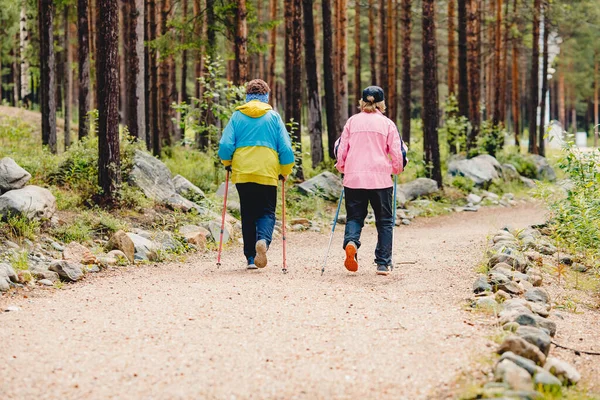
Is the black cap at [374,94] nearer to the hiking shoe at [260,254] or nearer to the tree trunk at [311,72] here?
the hiking shoe at [260,254]

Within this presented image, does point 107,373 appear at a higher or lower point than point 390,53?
lower

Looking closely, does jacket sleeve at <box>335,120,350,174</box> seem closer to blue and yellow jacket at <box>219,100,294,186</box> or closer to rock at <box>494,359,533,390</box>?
blue and yellow jacket at <box>219,100,294,186</box>

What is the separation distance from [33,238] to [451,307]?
596 cm

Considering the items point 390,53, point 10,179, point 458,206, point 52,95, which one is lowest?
point 458,206

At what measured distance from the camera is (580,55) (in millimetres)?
56469

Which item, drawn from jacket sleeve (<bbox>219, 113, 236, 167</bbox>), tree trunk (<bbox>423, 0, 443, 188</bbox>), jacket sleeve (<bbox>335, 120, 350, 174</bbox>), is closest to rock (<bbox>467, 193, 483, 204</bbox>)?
tree trunk (<bbox>423, 0, 443, 188</bbox>)

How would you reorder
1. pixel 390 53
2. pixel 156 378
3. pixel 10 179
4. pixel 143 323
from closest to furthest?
pixel 156 378, pixel 143 323, pixel 10 179, pixel 390 53

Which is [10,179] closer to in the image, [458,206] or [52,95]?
[52,95]

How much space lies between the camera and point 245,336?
18.1ft

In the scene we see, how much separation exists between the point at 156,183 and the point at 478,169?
1270 cm

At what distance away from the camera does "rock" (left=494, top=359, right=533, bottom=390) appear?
4363 millimetres

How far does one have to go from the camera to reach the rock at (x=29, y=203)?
9719 millimetres

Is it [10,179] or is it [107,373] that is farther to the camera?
[10,179]

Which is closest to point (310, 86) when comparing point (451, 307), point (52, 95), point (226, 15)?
point (226, 15)
